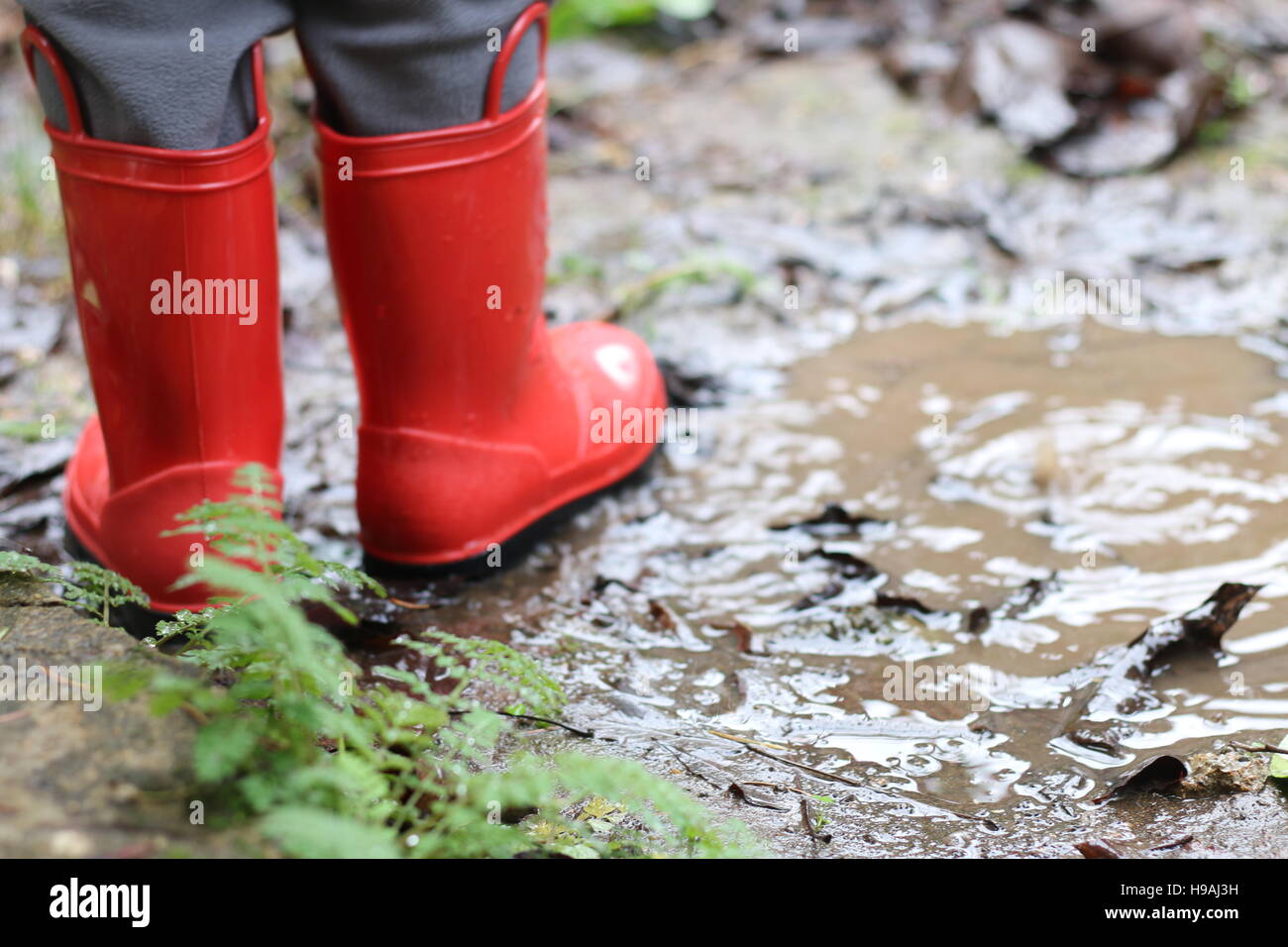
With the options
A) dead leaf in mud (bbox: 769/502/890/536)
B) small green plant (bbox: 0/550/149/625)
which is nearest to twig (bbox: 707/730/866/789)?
dead leaf in mud (bbox: 769/502/890/536)

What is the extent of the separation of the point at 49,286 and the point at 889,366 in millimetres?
A: 2034

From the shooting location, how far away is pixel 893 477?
2.17 m

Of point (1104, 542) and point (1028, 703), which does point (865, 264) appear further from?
point (1028, 703)

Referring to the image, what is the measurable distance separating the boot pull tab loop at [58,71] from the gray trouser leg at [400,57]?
0.29 metres

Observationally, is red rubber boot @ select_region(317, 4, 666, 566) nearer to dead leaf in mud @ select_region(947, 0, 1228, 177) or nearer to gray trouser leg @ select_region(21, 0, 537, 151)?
gray trouser leg @ select_region(21, 0, 537, 151)

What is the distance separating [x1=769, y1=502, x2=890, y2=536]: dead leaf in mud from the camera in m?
2.02

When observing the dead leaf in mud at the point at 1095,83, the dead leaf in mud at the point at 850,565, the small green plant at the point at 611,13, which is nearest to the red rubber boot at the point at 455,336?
the dead leaf in mud at the point at 850,565

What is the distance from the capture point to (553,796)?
52.0 inches

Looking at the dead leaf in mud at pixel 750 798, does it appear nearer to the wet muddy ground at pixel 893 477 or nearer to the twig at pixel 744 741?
the wet muddy ground at pixel 893 477

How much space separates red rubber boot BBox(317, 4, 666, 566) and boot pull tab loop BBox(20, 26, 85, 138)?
12.3 inches

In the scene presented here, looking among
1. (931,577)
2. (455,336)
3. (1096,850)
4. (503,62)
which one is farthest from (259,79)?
(1096,850)

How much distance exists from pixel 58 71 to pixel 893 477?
145 cm

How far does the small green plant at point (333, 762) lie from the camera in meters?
0.96

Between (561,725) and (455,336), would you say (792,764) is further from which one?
(455,336)
